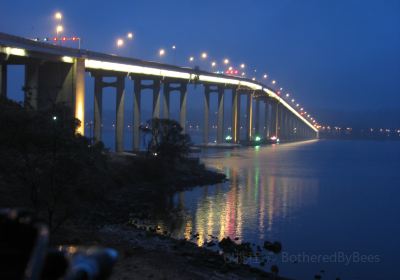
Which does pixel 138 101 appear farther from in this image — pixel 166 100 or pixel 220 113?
pixel 220 113

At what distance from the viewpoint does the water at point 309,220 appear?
18078 mm

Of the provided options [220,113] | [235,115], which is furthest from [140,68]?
[235,115]

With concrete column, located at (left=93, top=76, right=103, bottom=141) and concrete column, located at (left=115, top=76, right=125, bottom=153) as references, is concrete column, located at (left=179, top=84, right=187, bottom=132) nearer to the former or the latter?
concrete column, located at (left=115, top=76, right=125, bottom=153)

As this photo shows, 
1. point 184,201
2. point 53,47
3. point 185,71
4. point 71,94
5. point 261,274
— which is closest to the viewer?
point 261,274

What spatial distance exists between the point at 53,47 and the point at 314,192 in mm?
21434

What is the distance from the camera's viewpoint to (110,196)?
1157 inches

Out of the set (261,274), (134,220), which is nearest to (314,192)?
(134,220)

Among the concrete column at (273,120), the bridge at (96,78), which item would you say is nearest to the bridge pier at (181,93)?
the bridge at (96,78)

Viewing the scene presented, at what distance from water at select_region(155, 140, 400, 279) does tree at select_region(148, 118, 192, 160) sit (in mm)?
4372

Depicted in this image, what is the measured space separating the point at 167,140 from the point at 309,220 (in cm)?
1736

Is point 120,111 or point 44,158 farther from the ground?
point 120,111

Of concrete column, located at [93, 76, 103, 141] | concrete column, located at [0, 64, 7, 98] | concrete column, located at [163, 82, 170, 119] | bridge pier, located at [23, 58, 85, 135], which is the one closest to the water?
bridge pier, located at [23, 58, 85, 135]

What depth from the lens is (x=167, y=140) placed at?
4162 cm

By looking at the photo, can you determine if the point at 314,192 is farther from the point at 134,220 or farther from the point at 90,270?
the point at 90,270
